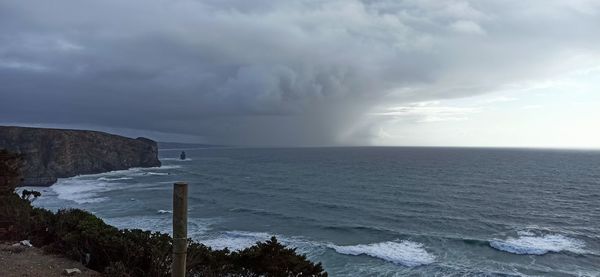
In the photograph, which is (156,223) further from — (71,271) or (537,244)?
(537,244)

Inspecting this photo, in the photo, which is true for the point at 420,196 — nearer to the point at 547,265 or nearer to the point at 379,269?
the point at 547,265

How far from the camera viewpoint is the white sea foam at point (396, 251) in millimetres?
25625

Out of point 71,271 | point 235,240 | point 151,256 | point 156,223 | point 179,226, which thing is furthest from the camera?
point 156,223

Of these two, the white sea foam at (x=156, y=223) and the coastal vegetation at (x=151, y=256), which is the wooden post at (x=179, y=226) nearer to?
the coastal vegetation at (x=151, y=256)

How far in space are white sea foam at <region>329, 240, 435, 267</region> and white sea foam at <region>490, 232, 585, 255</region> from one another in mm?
6156

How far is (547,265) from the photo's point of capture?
2519cm

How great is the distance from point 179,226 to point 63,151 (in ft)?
305

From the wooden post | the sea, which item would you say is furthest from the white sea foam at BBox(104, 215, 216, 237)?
the wooden post

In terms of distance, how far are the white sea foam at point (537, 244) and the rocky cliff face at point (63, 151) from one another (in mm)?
70668

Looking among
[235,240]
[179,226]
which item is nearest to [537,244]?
[235,240]

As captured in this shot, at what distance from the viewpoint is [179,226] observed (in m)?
5.09

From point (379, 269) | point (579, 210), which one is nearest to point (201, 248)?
point (379, 269)

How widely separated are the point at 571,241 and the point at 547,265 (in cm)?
867

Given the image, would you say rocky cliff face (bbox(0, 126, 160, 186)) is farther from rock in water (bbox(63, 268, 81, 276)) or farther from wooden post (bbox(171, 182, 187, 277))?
wooden post (bbox(171, 182, 187, 277))
